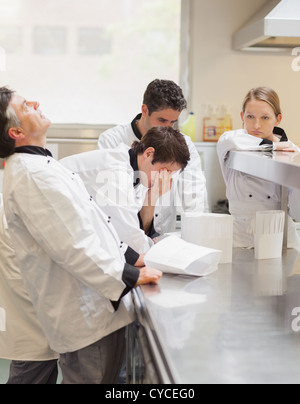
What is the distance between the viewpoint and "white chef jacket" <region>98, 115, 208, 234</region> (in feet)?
9.53

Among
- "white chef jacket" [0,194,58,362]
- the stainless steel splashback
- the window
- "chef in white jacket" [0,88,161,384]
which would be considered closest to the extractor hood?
the window

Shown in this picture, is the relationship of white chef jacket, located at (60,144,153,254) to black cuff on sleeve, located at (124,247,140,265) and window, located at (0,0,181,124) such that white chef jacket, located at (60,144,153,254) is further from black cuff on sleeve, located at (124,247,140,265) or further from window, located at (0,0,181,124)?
window, located at (0,0,181,124)

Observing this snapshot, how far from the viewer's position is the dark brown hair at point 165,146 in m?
2.18

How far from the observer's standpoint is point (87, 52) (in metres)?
4.29

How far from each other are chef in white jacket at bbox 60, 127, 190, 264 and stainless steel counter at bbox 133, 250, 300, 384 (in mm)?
314

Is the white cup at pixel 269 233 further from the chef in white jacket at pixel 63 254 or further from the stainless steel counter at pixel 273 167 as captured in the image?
the chef in white jacket at pixel 63 254

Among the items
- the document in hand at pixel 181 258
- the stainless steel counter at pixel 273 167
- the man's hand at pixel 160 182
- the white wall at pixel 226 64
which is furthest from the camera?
the white wall at pixel 226 64

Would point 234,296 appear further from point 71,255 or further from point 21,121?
point 21,121

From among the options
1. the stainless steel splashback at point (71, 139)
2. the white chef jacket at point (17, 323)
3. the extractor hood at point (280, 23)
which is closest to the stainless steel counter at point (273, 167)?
the white chef jacket at point (17, 323)

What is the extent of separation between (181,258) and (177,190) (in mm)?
1238

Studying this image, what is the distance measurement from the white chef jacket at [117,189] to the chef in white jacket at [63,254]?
0.26m

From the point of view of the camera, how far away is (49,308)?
5.39ft

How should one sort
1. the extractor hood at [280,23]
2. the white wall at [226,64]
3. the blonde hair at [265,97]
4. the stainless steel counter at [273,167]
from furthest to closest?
the white wall at [226,64] < the extractor hood at [280,23] < the blonde hair at [265,97] < the stainless steel counter at [273,167]

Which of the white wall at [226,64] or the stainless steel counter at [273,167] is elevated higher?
the white wall at [226,64]
